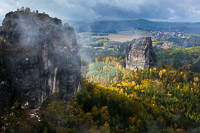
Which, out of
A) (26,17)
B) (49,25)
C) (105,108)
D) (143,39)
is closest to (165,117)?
(105,108)

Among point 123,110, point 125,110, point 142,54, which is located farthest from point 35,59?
point 142,54

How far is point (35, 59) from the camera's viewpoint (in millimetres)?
42312

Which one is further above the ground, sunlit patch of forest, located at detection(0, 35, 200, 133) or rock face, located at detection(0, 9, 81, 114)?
rock face, located at detection(0, 9, 81, 114)

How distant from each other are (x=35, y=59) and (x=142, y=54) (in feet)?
369

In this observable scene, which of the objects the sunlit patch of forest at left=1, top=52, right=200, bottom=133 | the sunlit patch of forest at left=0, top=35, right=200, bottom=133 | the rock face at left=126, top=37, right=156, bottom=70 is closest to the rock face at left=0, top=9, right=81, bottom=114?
the sunlit patch of forest at left=0, top=35, right=200, bottom=133

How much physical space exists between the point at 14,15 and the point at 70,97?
28.4m

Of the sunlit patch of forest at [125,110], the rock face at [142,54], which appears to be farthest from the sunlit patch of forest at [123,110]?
the rock face at [142,54]

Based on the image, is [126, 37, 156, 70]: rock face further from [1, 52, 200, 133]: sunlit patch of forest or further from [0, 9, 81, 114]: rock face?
[0, 9, 81, 114]: rock face

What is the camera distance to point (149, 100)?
90250mm

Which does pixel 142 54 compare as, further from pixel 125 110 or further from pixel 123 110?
pixel 123 110

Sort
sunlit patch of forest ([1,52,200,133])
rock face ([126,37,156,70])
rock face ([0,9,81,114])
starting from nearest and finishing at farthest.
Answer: sunlit patch of forest ([1,52,200,133]), rock face ([0,9,81,114]), rock face ([126,37,156,70])

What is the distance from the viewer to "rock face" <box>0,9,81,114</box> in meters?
40.4

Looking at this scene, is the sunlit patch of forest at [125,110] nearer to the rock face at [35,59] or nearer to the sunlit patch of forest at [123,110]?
the sunlit patch of forest at [123,110]

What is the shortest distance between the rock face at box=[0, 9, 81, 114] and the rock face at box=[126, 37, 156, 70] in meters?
93.8
